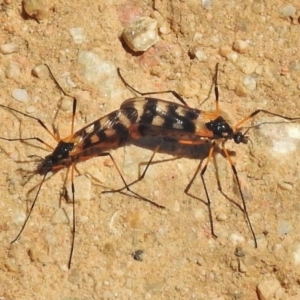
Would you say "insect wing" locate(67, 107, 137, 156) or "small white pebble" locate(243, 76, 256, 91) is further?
"small white pebble" locate(243, 76, 256, 91)

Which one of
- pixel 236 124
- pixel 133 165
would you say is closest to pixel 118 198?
pixel 133 165

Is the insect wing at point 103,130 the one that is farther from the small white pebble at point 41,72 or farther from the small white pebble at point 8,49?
the small white pebble at point 8,49

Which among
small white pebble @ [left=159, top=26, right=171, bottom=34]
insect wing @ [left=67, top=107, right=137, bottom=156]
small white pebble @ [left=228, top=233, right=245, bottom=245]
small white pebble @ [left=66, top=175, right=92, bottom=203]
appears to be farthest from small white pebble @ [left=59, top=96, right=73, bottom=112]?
small white pebble @ [left=228, top=233, right=245, bottom=245]

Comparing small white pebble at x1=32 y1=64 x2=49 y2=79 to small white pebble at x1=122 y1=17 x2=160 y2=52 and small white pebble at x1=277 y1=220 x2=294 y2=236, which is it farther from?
small white pebble at x1=277 y1=220 x2=294 y2=236

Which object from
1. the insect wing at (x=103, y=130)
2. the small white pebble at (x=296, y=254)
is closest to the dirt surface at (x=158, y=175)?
the small white pebble at (x=296, y=254)

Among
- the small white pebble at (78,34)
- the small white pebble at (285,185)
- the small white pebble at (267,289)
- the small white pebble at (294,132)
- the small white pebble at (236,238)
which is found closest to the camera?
the small white pebble at (267,289)

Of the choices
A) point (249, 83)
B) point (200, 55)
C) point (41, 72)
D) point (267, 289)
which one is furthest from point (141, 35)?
point (267, 289)
